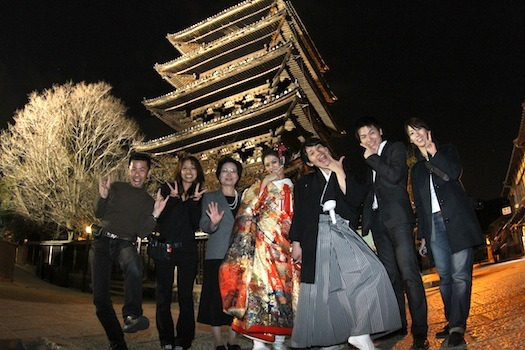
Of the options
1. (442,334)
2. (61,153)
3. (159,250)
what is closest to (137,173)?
(159,250)

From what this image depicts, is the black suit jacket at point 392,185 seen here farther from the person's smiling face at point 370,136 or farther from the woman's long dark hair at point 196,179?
the woman's long dark hair at point 196,179

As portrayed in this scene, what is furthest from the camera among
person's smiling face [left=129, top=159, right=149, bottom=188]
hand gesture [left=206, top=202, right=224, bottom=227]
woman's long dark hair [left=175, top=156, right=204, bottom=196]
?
woman's long dark hair [left=175, top=156, right=204, bottom=196]

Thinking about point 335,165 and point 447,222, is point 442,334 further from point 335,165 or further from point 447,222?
Result: point 335,165

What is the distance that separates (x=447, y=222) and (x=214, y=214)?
71.8 inches

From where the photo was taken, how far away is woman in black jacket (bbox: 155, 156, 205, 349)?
114 inches

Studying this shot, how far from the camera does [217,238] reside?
10.1 feet

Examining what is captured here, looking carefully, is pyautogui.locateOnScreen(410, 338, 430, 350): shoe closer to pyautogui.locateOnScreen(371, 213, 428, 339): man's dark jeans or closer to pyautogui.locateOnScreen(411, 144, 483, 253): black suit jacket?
pyautogui.locateOnScreen(371, 213, 428, 339): man's dark jeans

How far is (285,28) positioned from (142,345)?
14452 mm

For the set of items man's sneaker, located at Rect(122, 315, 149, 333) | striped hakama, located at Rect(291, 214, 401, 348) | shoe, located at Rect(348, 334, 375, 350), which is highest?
striped hakama, located at Rect(291, 214, 401, 348)

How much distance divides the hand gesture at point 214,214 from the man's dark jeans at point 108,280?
2.22ft

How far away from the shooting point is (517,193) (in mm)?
27562

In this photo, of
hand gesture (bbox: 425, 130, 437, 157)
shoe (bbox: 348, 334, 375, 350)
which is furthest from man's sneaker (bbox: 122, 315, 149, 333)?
hand gesture (bbox: 425, 130, 437, 157)

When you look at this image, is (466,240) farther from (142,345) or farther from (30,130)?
(30,130)

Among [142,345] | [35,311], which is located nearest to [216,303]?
[142,345]
